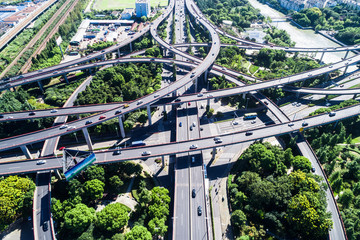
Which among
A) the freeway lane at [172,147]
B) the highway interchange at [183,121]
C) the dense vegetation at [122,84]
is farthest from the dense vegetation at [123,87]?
the freeway lane at [172,147]

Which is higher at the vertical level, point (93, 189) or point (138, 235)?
point (93, 189)

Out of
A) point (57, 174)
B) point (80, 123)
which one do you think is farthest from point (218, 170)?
point (57, 174)

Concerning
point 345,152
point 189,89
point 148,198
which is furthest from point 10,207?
point 345,152

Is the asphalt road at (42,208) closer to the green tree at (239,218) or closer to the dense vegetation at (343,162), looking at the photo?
the green tree at (239,218)

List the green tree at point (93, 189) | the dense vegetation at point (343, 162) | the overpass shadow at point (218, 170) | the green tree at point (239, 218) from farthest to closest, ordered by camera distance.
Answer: the overpass shadow at point (218, 170) < the green tree at point (93, 189) < the dense vegetation at point (343, 162) < the green tree at point (239, 218)

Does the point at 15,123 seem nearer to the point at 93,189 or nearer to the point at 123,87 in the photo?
the point at 123,87

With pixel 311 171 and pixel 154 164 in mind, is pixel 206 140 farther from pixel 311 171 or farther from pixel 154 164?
pixel 311 171
